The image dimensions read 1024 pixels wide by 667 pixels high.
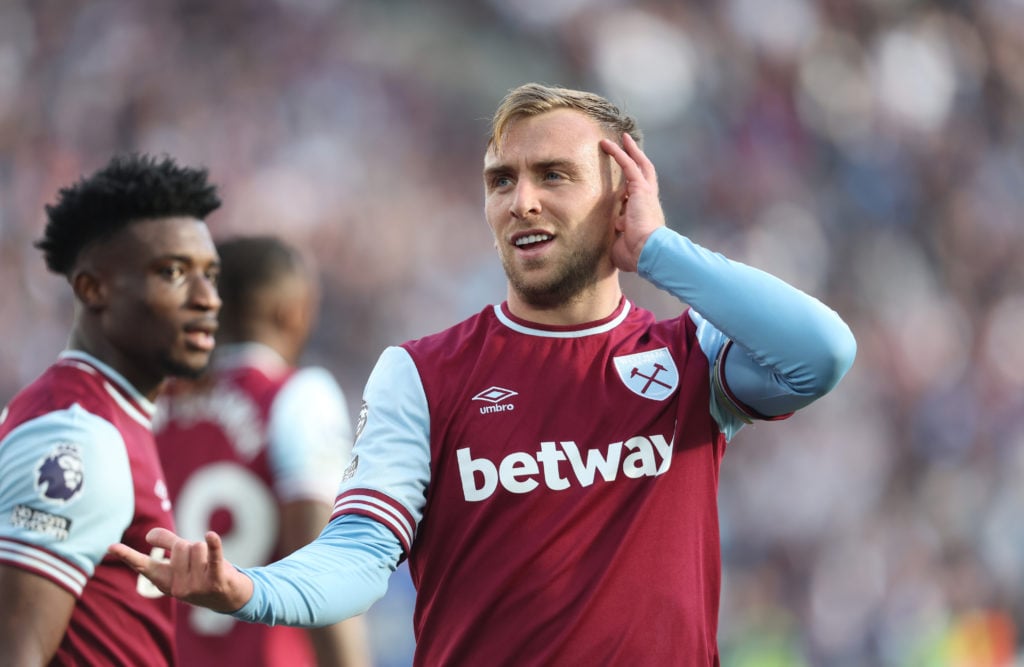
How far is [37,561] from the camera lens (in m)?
3.34

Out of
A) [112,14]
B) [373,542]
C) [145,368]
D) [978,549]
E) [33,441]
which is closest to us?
[373,542]

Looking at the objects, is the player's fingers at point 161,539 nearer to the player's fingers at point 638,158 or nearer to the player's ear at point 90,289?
the player's fingers at point 638,158

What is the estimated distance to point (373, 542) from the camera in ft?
8.88

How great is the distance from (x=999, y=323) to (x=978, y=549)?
236cm

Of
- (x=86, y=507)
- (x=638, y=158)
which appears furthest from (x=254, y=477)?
(x=638, y=158)

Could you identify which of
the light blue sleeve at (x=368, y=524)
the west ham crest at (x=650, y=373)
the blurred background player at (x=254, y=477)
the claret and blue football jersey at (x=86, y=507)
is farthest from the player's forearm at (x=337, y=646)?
the west ham crest at (x=650, y=373)

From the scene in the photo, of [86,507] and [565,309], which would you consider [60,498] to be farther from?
[565,309]

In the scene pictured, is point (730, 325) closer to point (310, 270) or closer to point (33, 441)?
point (33, 441)

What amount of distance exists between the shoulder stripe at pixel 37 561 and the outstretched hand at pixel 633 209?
66.7 inches

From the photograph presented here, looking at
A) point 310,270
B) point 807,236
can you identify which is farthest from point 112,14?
point 807,236

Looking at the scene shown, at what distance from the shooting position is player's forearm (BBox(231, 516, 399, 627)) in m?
2.42

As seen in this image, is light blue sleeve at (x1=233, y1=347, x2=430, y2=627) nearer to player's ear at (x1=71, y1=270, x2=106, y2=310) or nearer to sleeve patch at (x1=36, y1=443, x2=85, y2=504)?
sleeve patch at (x1=36, y1=443, x2=85, y2=504)

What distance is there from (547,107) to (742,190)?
8847mm

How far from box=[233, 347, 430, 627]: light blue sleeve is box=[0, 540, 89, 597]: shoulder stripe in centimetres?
101
